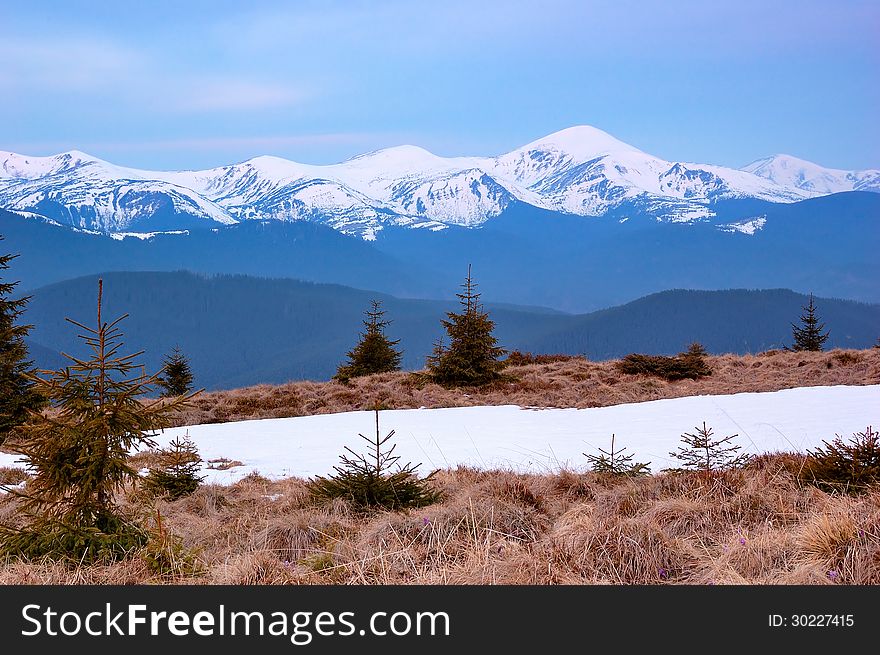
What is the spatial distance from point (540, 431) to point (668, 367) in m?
9.02

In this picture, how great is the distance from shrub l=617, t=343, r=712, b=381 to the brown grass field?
12.3m

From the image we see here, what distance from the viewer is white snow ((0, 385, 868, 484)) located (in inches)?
374

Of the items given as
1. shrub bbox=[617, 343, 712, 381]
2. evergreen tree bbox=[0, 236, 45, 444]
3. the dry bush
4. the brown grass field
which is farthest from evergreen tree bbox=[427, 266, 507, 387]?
the dry bush

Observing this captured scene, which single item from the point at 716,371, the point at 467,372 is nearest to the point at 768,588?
the point at 467,372

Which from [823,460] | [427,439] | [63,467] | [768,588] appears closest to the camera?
[768,588]

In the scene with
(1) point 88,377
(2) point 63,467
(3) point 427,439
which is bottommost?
(3) point 427,439

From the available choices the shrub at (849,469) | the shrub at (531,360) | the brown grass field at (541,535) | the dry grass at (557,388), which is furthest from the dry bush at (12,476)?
the shrub at (531,360)

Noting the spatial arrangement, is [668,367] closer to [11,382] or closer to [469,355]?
[469,355]

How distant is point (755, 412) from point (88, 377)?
1054cm

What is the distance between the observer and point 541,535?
495 cm

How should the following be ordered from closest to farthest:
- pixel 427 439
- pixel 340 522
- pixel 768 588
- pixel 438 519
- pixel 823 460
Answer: pixel 768 588 → pixel 438 519 → pixel 340 522 → pixel 823 460 → pixel 427 439

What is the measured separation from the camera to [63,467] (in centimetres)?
448

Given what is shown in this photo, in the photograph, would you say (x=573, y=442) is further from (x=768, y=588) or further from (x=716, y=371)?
(x=716, y=371)

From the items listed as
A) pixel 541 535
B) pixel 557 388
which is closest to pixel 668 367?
pixel 557 388
